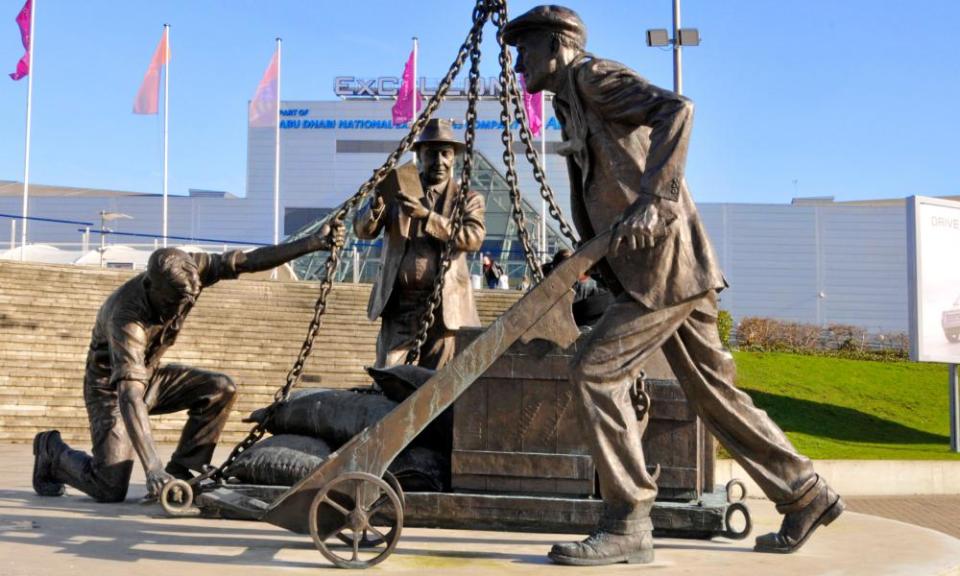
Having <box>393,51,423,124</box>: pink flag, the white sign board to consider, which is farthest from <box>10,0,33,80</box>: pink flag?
the white sign board

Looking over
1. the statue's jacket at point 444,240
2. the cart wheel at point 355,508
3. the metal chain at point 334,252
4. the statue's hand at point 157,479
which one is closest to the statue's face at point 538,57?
the metal chain at point 334,252

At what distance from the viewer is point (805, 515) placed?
488 cm

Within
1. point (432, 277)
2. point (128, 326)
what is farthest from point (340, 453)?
point (432, 277)

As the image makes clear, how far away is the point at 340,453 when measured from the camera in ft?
15.0

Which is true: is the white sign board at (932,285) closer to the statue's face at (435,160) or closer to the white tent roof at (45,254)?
the statue's face at (435,160)

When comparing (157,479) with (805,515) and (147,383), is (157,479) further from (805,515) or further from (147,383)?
(805,515)

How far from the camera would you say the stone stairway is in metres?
14.5

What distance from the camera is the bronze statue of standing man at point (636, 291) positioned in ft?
15.0

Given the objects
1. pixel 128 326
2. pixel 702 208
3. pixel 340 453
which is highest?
pixel 702 208

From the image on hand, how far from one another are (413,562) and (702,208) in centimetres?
4895

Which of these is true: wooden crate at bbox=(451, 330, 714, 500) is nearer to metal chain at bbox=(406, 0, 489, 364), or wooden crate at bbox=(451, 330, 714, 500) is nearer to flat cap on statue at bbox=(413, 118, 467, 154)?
metal chain at bbox=(406, 0, 489, 364)

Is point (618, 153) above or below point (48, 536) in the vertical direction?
above

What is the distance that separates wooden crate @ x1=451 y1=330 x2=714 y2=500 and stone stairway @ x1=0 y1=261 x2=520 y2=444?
8814 millimetres

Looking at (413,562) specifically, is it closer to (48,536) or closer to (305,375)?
(48,536)
